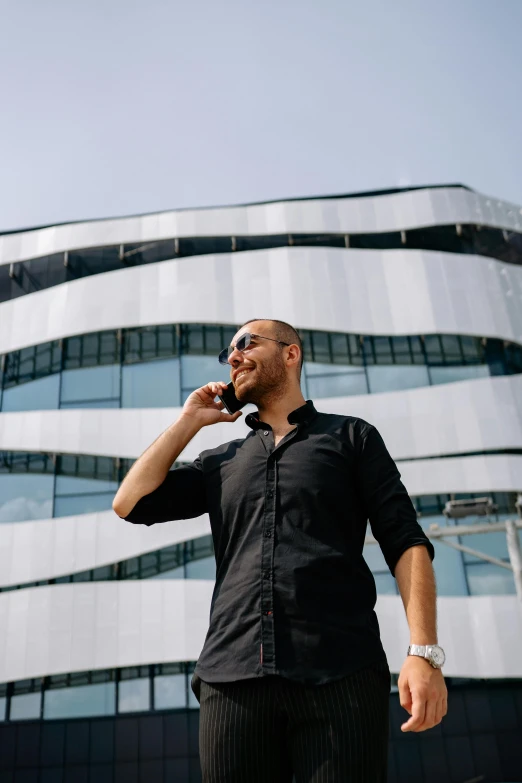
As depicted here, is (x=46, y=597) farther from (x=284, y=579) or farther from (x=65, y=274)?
(x=284, y=579)

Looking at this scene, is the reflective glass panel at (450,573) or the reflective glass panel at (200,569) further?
the reflective glass panel at (200,569)

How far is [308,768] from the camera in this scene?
86.6 inches

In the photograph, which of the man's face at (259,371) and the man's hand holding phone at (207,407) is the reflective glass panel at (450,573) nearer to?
the man's hand holding phone at (207,407)

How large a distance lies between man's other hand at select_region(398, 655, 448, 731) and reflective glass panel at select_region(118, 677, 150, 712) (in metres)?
20.5

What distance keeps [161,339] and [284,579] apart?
2256 cm

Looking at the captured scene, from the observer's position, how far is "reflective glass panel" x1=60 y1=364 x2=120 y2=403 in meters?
24.4

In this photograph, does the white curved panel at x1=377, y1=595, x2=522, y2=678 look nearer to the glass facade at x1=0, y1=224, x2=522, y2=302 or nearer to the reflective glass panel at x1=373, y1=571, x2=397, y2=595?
the reflective glass panel at x1=373, y1=571, x2=397, y2=595

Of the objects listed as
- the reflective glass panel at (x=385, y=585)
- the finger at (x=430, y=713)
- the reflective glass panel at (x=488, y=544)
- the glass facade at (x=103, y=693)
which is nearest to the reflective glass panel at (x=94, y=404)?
the glass facade at (x=103, y=693)

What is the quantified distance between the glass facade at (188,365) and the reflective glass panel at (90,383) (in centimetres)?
3

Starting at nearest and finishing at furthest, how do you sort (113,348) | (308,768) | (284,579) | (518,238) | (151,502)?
(308,768), (284,579), (151,502), (113,348), (518,238)

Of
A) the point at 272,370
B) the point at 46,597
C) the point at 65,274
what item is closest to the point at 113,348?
the point at 65,274

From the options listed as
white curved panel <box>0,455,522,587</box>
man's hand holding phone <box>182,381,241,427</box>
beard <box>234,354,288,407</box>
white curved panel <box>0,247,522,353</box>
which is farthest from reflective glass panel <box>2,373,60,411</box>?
beard <box>234,354,288,407</box>

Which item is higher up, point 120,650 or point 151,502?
point 120,650

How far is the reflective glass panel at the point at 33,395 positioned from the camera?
24630 mm
